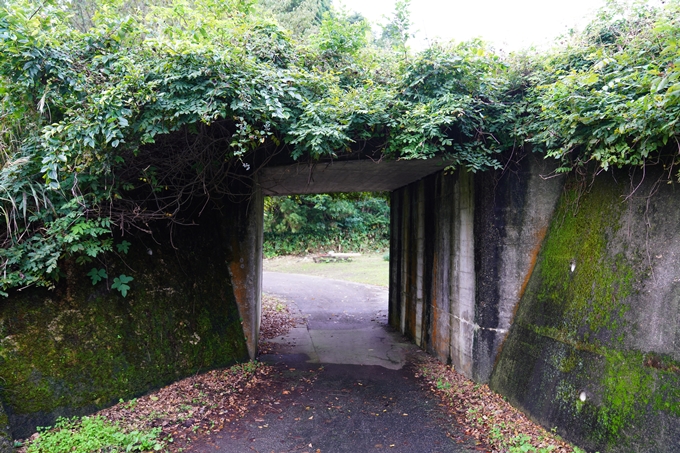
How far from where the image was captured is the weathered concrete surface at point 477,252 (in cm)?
512

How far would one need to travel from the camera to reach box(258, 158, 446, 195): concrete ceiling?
242 inches

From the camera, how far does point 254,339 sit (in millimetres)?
6719

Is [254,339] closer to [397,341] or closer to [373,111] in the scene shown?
[397,341]

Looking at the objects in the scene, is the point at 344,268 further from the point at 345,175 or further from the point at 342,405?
the point at 342,405

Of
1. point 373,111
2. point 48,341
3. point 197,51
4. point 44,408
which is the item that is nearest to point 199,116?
point 197,51

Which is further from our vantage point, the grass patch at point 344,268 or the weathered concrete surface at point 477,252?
the grass patch at point 344,268

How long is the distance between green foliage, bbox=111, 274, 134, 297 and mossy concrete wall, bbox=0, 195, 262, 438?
0.08 meters

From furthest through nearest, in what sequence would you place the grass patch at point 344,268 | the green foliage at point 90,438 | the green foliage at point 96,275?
the grass patch at point 344,268 < the green foliage at point 96,275 < the green foliage at point 90,438

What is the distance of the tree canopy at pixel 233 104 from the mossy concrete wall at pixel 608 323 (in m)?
0.53

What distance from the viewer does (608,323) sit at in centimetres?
371

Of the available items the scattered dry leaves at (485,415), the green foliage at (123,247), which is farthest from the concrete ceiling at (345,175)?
the scattered dry leaves at (485,415)

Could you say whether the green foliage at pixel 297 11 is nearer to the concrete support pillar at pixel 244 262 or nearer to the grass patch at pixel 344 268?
the grass patch at pixel 344 268

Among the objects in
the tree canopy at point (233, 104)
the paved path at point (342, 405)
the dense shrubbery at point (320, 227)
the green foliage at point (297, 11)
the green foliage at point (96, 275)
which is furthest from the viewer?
the dense shrubbery at point (320, 227)

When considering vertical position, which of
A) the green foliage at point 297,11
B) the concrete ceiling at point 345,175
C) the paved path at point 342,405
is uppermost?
the green foliage at point 297,11
